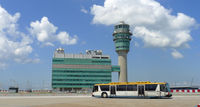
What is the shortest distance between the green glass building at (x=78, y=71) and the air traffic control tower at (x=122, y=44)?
8094 mm

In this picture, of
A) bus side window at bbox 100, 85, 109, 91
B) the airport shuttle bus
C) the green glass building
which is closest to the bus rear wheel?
the airport shuttle bus

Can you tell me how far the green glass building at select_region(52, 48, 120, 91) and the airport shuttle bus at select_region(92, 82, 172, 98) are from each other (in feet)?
340

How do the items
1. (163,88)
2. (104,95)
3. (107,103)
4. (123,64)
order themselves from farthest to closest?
(123,64), (104,95), (163,88), (107,103)

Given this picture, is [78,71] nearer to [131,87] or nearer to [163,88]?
[131,87]

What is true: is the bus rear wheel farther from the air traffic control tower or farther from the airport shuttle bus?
the air traffic control tower

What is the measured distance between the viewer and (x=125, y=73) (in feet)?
491

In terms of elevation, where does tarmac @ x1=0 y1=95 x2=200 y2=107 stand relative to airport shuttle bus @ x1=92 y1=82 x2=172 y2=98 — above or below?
below

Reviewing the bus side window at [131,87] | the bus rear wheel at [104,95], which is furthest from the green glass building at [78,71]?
the bus side window at [131,87]

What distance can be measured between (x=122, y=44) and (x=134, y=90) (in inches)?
4344

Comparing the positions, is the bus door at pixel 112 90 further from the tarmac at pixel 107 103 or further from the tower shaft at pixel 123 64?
the tower shaft at pixel 123 64

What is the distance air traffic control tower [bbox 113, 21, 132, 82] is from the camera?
482ft

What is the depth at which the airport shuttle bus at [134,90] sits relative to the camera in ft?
116

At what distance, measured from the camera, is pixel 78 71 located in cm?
14462

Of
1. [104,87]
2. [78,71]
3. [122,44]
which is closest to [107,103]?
[104,87]
